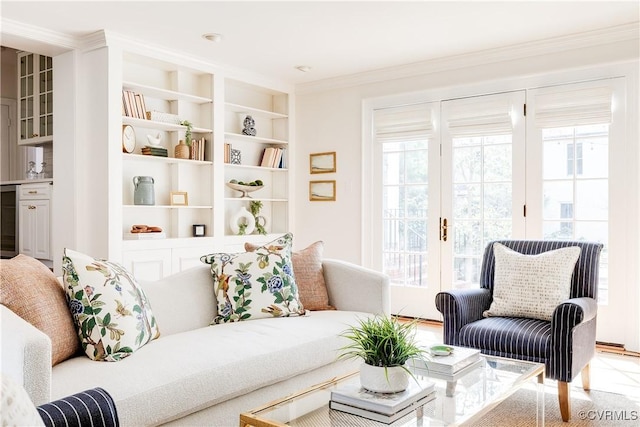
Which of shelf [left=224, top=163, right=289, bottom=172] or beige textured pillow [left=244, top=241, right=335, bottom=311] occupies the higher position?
shelf [left=224, top=163, right=289, bottom=172]

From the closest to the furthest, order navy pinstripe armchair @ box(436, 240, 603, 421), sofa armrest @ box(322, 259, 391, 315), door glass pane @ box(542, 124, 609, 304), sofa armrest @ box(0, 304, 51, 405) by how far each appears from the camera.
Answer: sofa armrest @ box(0, 304, 51, 405) → navy pinstripe armchair @ box(436, 240, 603, 421) → sofa armrest @ box(322, 259, 391, 315) → door glass pane @ box(542, 124, 609, 304)

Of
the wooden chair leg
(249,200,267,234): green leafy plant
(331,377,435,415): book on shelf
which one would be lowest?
the wooden chair leg

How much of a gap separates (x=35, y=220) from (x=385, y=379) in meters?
4.24

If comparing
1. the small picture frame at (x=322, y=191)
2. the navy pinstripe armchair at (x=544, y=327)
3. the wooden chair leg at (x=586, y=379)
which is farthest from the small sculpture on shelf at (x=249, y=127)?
the wooden chair leg at (x=586, y=379)

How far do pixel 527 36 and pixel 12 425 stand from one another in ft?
14.9

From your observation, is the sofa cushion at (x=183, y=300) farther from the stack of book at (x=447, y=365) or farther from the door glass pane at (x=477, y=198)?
the door glass pane at (x=477, y=198)

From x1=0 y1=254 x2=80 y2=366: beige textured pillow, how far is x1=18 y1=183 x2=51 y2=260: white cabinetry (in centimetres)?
292

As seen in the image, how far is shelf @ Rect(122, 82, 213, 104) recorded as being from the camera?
15.6ft

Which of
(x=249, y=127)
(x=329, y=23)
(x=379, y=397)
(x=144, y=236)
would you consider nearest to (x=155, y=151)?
(x=144, y=236)

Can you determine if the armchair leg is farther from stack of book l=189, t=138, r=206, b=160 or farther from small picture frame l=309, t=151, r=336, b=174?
stack of book l=189, t=138, r=206, b=160

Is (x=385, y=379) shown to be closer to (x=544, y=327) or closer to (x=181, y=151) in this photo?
(x=544, y=327)

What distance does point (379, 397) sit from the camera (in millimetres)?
1886

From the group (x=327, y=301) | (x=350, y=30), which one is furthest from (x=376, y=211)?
(x=327, y=301)

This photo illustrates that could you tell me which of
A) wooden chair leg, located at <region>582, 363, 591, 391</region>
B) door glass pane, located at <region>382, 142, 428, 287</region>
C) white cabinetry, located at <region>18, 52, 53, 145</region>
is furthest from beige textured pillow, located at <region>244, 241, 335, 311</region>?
white cabinetry, located at <region>18, 52, 53, 145</region>
